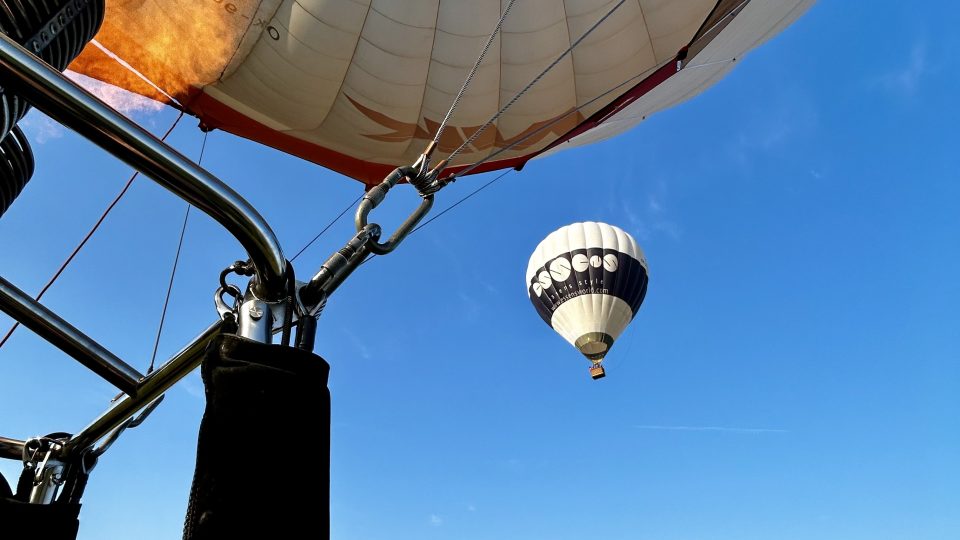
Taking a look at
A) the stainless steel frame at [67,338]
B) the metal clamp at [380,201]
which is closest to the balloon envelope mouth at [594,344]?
the metal clamp at [380,201]

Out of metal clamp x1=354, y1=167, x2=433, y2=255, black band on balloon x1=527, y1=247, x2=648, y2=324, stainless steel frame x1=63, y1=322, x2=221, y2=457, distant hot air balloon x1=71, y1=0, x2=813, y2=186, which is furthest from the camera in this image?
black band on balloon x1=527, y1=247, x2=648, y2=324

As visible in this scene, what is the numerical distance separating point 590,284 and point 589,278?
0.68 ft

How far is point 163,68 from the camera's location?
22.5ft

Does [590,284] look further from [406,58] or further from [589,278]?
[406,58]

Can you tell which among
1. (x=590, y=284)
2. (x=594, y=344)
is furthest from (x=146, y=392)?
(x=594, y=344)

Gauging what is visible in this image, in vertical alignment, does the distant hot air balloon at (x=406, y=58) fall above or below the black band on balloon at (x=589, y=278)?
below

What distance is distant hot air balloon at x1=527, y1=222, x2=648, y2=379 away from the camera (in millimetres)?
17547

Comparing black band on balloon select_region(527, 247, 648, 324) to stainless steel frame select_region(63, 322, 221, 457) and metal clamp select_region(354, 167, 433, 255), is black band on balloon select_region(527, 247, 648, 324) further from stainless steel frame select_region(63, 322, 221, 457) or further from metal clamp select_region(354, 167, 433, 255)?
stainless steel frame select_region(63, 322, 221, 457)

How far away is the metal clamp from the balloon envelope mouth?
16062mm

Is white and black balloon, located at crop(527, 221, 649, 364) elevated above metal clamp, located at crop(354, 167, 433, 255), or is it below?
above

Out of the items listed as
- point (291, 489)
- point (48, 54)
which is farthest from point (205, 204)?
point (48, 54)

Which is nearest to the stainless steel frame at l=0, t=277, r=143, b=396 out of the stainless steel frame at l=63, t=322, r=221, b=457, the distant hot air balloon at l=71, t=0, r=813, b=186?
the stainless steel frame at l=63, t=322, r=221, b=457

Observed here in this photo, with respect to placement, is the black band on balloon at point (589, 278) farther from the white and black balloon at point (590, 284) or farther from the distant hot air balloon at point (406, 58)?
the distant hot air balloon at point (406, 58)

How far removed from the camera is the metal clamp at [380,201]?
4.44 ft
